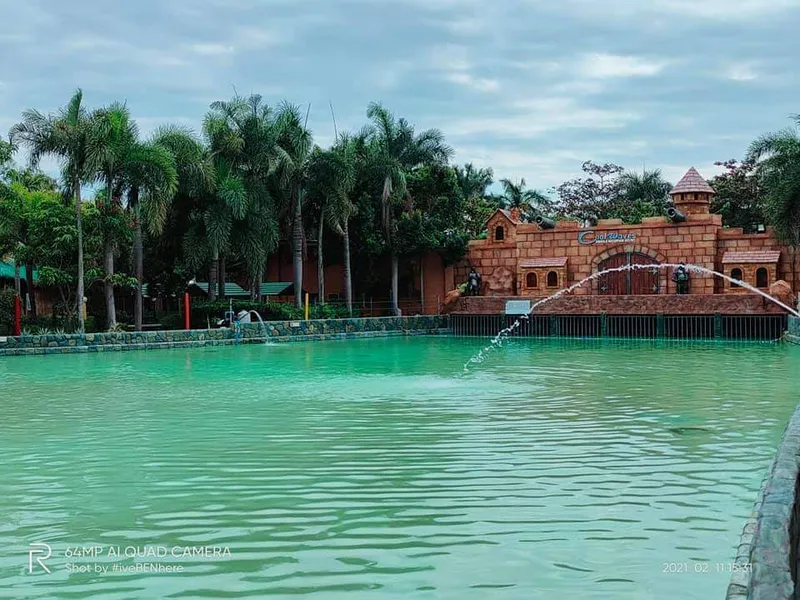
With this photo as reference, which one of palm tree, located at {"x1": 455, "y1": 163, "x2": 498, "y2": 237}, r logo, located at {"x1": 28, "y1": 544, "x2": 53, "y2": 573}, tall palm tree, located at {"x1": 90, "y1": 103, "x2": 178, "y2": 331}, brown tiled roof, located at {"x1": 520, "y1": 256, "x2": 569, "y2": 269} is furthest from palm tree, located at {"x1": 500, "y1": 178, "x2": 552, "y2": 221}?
r logo, located at {"x1": 28, "y1": 544, "x2": 53, "y2": 573}

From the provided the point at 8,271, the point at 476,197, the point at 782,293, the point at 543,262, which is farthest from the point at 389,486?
the point at 476,197

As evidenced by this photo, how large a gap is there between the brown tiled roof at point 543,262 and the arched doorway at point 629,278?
1.61 m

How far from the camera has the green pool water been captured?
5.89m

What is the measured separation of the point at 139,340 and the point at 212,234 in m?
5.40

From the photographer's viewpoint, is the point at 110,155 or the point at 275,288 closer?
the point at 110,155

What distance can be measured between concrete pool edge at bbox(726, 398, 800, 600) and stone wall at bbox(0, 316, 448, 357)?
81.6ft

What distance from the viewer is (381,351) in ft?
91.1

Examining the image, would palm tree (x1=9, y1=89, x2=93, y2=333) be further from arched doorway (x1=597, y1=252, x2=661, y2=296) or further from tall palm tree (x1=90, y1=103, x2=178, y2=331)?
arched doorway (x1=597, y1=252, x2=661, y2=296)

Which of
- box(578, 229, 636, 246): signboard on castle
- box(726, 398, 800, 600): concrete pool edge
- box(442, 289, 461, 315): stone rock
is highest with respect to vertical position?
box(578, 229, 636, 246): signboard on castle

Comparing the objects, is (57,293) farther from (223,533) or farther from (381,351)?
(223,533)

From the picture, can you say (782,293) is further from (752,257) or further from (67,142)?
(67,142)

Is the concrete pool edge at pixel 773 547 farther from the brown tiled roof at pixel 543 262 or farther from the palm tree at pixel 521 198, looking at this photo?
the palm tree at pixel 521 198

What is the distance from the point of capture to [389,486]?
8.29 metres

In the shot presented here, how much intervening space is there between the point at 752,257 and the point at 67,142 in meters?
26.3
